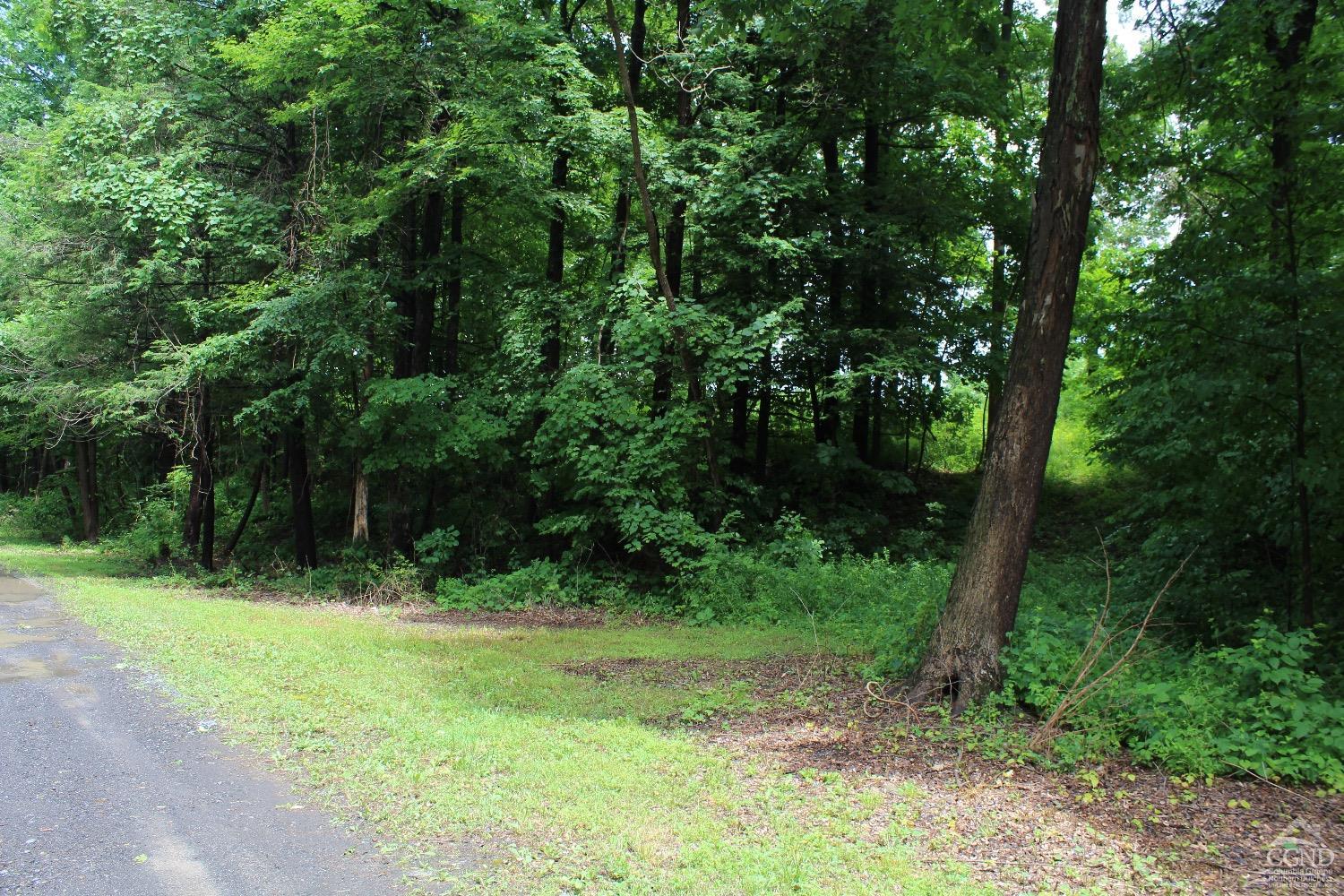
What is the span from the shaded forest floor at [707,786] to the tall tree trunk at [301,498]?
340 inches

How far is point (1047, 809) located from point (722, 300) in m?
10.8

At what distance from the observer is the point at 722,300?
14.4m

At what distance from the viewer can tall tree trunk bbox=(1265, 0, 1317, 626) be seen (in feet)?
23.7

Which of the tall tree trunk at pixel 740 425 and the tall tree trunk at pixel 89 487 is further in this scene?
the tall tree trunk at pixel 89 487

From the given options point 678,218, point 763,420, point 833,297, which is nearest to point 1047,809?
point 678,218

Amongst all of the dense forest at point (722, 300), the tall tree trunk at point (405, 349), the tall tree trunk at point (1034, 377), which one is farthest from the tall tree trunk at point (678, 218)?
the tall tree trunk at point (1034, 377)

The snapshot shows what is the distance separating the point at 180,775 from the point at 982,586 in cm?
539

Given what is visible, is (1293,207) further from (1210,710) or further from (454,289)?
(454,289)

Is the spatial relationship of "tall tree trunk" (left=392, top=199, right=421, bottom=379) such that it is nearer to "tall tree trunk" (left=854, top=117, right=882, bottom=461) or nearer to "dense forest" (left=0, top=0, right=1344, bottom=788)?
"dense forest" (left=0, top=0, right=1344, bottom=788)

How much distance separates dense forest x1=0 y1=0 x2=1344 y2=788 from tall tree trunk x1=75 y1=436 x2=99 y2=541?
7.65 m

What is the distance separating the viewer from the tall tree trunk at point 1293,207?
724cm

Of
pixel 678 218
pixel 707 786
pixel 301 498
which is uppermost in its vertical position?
pixel 678 218

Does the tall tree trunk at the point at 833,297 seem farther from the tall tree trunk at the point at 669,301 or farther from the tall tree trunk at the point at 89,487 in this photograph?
the tall tree trunk at the point at 89,487

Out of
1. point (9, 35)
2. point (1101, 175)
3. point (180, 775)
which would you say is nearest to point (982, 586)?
point (180, 775)
